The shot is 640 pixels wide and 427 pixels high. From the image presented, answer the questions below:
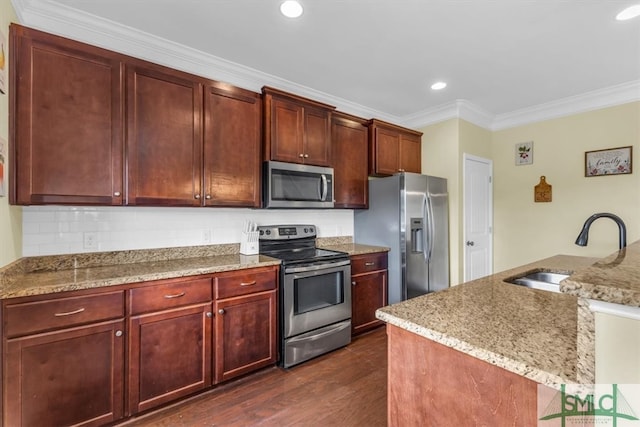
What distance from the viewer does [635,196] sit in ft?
10.2

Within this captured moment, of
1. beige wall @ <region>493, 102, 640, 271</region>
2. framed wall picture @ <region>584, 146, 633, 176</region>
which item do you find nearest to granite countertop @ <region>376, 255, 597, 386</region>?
beige wall @ <region>493, 102, 640, 271</region>

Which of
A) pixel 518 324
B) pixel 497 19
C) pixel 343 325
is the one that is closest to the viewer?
pixel 518 324

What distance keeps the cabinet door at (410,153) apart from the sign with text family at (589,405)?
328 cm

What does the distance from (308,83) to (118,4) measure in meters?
1.66

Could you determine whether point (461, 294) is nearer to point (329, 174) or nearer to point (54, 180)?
point (329, 174)

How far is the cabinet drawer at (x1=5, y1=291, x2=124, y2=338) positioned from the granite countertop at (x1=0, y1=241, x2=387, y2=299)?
68 millimetres

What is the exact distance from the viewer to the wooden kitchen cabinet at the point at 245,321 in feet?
7.02

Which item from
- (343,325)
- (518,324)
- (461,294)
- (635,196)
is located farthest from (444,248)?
(518,324)

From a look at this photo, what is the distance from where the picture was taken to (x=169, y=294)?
76.2 inches

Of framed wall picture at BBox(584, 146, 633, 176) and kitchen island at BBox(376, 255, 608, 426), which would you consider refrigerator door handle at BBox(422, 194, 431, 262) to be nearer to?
framed wall picture at BBox(584, 146, 633, 176)

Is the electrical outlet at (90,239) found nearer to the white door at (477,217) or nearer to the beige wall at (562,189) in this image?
the white door at (477,217)

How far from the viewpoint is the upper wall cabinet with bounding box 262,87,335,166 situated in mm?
2697

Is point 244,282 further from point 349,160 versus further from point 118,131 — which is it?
point 349,160

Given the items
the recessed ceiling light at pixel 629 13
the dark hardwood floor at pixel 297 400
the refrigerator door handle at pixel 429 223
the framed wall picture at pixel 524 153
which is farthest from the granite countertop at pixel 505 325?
the framed wall picture at pixel 524 153
